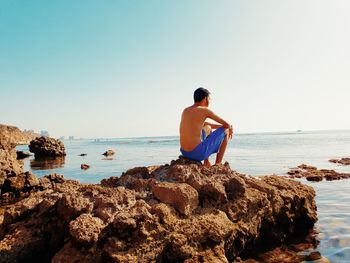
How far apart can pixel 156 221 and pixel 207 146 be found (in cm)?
313

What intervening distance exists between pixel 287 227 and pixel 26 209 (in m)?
4.42

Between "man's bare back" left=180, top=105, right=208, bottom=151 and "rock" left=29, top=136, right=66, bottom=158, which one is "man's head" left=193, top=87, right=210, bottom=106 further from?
"rock" left=29, top=136, right=66, bottom=158

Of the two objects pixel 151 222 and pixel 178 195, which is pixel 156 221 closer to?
pixel 151 222

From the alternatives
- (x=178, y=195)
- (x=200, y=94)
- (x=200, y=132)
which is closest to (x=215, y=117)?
(x=200, y=132)

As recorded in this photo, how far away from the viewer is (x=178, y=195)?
4.56 m

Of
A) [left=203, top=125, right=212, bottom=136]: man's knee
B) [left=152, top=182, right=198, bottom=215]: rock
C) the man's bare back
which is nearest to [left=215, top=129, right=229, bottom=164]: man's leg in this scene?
[left=203, top=125, right=212, bottom=136]: man's knee

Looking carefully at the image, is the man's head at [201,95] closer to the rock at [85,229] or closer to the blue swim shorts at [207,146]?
the blue swim shorts at [207,146]

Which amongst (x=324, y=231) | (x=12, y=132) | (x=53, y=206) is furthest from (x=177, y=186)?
(x=12, y=132)

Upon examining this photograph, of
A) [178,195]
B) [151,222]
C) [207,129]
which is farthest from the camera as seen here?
[207,129]

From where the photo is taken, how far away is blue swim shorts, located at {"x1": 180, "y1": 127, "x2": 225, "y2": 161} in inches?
274

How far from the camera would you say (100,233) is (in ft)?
12.7

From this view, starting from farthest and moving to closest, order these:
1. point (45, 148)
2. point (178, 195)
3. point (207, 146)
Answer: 1. point (45, 148)
2. point (207, 146)
3. point (178, 195)

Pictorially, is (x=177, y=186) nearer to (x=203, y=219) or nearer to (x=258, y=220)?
(x=203, y=219)

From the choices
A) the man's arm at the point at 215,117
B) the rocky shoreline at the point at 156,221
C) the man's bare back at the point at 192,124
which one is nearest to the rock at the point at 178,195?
the rocky shoreline at the point at 156,221
